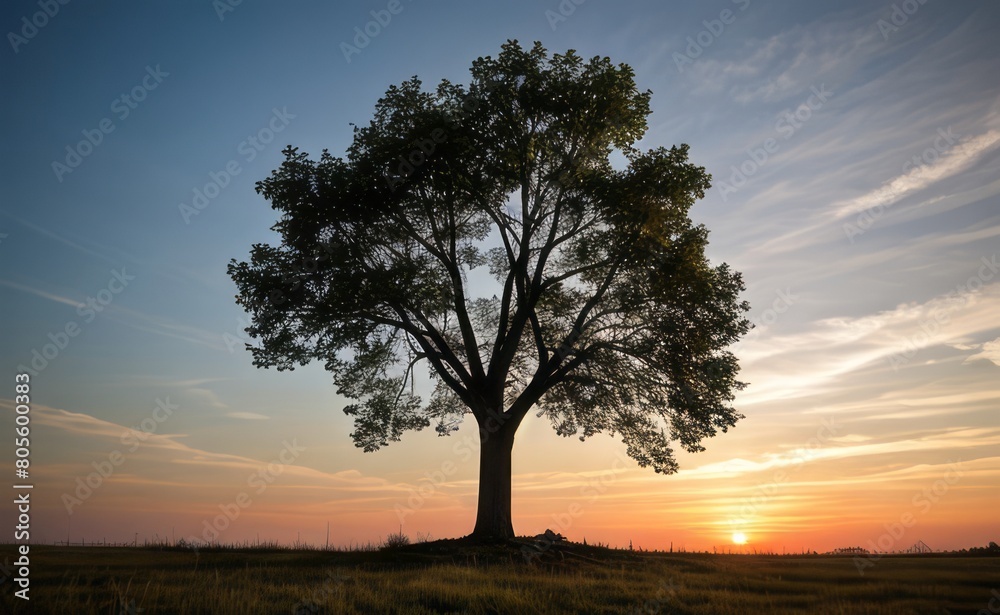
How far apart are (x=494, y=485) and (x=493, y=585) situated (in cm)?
929

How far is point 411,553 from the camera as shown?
22.0 m

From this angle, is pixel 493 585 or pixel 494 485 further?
pixel 494 485

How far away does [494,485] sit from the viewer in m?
23.7

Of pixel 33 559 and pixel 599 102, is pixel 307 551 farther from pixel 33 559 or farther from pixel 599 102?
pixel 599 102

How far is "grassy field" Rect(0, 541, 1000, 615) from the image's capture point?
39.4 ft

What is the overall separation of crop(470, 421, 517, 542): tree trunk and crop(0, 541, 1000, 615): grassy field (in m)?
1.56

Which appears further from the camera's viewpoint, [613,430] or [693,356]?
[613,430]

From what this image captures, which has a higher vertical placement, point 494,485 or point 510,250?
point 510,250

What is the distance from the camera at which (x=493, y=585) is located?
14.4 meters

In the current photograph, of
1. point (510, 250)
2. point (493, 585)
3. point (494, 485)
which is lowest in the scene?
A: point (493, 585)

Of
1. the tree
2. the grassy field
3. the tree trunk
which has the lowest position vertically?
the grassy field

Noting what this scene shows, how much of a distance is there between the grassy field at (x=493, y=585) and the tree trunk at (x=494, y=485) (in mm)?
1561

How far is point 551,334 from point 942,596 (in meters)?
16.1

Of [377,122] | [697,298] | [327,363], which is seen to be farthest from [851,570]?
[377,122]
